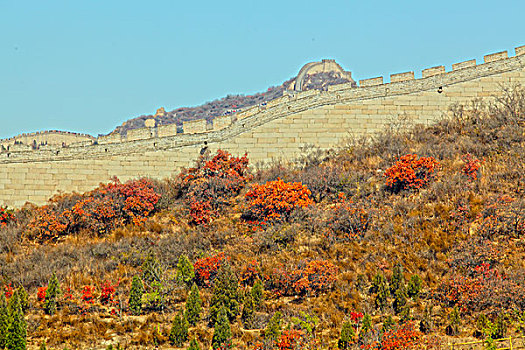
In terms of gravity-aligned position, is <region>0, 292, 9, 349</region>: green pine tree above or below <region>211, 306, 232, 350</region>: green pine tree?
above

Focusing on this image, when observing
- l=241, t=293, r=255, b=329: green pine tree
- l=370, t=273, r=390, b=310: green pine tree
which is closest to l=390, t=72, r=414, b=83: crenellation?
l=370, t=273, r=390, b=310: green pine tree

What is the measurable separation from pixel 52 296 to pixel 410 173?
11.8 metres

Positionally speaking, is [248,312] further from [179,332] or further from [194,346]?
[194,346]

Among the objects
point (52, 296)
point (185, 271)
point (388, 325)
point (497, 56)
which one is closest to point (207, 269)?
point (185, 271)

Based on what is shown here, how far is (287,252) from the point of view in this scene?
58.6 feet

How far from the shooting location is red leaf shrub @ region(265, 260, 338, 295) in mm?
15742

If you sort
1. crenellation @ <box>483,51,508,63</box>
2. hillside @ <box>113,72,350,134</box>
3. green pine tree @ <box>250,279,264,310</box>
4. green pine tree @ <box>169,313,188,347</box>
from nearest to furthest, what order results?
green pine tree @ <box>169,313,188,347</box> → green pine tree @ <box>250,279,264,310</box> → crenellation @ <box>483,51,508,63</box> → hillside @ <box>113,72,350,134</box>

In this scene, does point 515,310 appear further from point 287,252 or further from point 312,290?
point 287,252

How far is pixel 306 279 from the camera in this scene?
1566 cm

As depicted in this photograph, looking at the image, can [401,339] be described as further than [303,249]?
No

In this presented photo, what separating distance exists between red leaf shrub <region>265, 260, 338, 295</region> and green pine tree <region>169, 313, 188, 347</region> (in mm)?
3029

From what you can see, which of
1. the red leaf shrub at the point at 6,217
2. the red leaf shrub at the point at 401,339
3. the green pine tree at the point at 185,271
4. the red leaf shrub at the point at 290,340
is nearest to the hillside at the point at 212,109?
the red leaf shrub at the point at 6,217

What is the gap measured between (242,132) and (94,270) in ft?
30.3

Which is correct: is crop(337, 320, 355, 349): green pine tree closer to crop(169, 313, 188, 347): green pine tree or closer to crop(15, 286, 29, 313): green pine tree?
crop(169, 313, 188, 347): green pine tree
